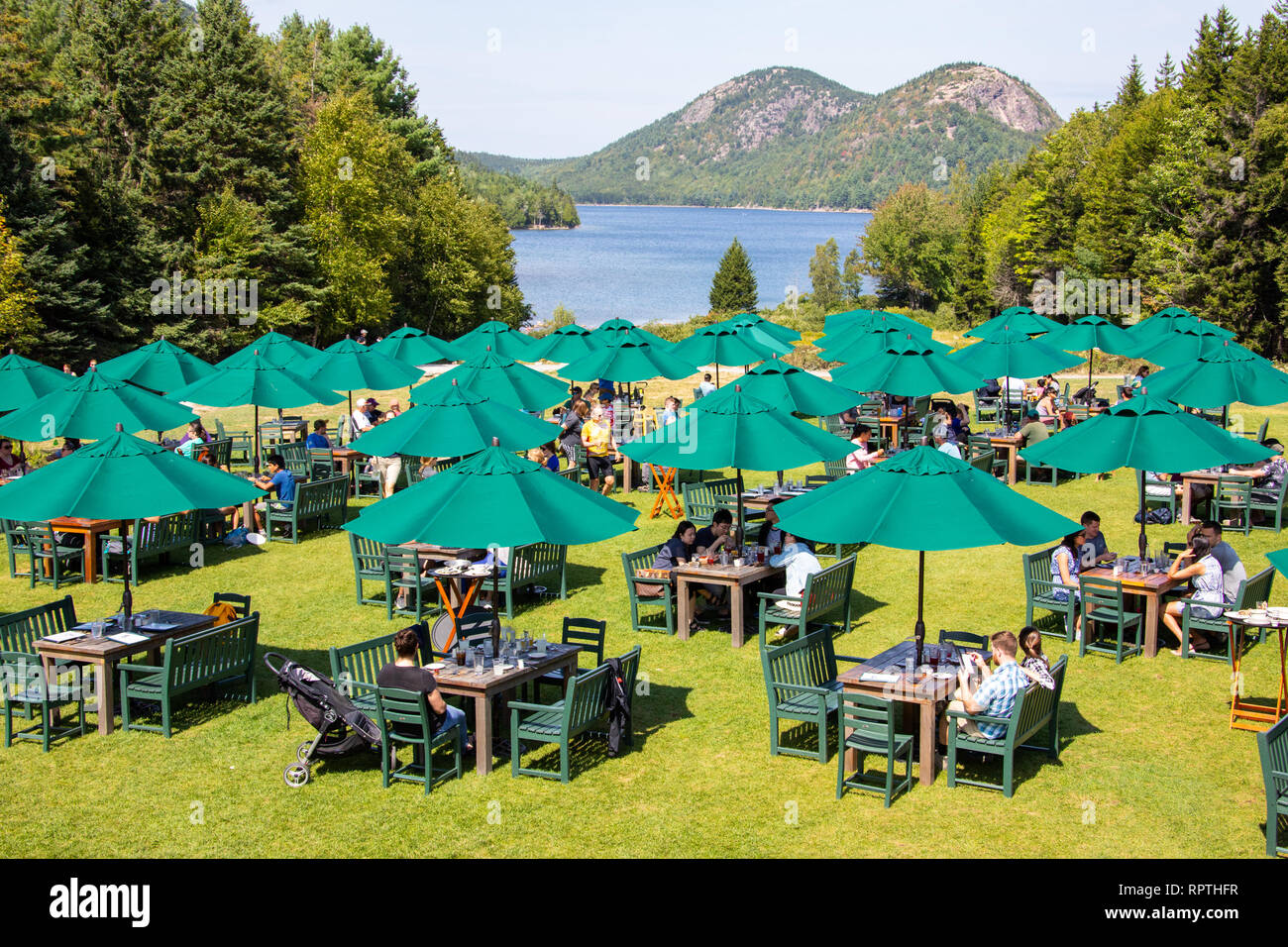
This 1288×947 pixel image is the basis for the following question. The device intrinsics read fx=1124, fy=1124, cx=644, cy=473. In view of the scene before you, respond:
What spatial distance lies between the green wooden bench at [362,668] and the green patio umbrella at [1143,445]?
6942 millimetres

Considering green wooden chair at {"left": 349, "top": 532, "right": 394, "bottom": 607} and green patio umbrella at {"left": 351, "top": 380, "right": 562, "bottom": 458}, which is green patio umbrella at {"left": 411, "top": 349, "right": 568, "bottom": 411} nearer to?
green patio umbrella at {"left": 351, "top": 380, "right": 562, "bottom": 458}

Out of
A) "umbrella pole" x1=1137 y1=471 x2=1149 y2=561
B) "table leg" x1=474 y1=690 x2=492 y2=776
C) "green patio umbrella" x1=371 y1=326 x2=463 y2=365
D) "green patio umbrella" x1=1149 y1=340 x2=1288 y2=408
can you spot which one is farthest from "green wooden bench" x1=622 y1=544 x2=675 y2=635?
"green patio umbrella" x1=371 y1=326 x2=463 y2=365

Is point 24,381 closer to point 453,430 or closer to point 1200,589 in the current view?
point 453,430

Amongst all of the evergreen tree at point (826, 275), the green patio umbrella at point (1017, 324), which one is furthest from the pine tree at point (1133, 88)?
the green patio umbrella at point (1017, 324)

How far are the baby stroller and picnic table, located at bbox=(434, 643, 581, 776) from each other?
0.70 metres

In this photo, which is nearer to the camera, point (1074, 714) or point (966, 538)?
point (966, 538)

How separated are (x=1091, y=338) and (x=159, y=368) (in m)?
18.8

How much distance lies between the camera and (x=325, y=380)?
19766mm

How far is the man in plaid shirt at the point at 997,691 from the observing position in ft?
28.9

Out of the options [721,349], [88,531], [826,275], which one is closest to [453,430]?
[88,531]

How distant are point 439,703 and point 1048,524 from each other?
5139 millimetres

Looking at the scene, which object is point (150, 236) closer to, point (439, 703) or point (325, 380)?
point (325, 380)
